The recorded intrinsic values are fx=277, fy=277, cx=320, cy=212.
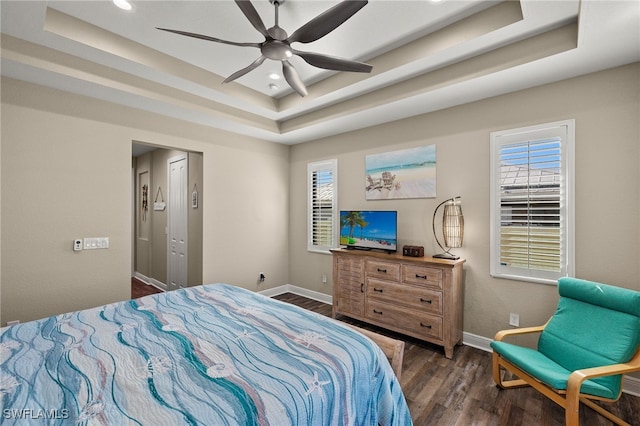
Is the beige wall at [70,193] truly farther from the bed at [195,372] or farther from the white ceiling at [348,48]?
the bed at [195,372]

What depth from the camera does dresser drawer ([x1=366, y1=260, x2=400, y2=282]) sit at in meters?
3.20

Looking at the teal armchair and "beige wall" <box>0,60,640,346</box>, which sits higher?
"beige wall" <box>0,60,640,346</box>

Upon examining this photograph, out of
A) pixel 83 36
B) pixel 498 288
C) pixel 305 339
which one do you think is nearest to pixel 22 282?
pixel 83 36

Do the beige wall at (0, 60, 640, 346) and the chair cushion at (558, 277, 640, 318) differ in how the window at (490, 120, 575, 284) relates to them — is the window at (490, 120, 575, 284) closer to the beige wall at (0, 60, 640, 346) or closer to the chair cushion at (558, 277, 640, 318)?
the beige wall at (0, 60, 640, 346)

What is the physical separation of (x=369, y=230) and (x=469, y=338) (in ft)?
5.45

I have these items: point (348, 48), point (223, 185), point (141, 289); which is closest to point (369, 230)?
point (348, 48)

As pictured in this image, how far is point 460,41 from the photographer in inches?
91.7

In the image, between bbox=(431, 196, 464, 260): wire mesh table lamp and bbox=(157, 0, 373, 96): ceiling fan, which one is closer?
bbox=(157, 0, 373, 96): ceiling fan

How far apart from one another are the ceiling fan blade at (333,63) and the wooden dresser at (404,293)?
199 centimetres

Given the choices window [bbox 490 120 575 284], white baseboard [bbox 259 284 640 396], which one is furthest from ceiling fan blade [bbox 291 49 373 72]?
white baseboard [bbox 259 284 640 396]

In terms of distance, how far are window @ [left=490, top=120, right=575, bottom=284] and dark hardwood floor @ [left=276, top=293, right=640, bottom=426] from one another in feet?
3.25

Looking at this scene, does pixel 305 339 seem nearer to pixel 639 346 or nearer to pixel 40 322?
pixel 40 322

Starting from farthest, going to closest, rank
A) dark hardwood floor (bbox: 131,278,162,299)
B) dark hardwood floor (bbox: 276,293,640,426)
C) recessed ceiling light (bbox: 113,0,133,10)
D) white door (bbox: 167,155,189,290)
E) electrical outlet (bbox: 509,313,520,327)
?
dark hardwood floor (bbox: 131,278,162,299) < white door (bbox: 167,155,189,290) < electrical outlet (bbox: 509,313,520,327) < recessed ceiling light (bbox: 113,0,133,10) < dark hardwood floor (bbox: 276,293,640,426)

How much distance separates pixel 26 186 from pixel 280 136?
2.99 meters
